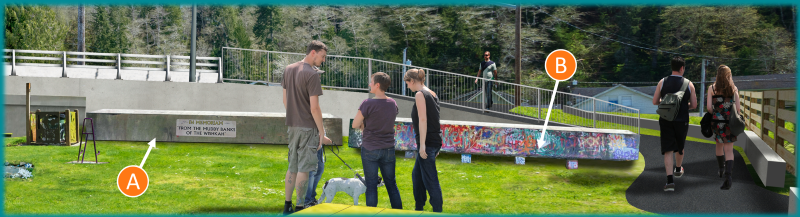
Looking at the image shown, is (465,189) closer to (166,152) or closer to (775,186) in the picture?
(775,186)

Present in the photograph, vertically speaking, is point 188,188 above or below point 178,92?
below

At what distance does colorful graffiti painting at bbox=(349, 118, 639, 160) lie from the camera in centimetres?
971

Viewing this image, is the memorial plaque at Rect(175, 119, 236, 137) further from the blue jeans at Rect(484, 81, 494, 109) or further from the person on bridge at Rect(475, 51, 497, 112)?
the blue jeans at Rect(484, 81, 494, 109)

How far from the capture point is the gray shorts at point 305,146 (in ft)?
17.4

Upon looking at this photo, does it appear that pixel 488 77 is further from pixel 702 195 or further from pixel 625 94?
pixel 625 94

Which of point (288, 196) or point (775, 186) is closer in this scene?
point (288, 196)

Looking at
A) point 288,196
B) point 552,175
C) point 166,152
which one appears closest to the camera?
point 288,196

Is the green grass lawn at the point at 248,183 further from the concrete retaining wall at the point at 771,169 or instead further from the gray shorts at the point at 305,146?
the concrete retaining wall at the point at 771,169

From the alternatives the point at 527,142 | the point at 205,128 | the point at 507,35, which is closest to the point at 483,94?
the point at 527,142

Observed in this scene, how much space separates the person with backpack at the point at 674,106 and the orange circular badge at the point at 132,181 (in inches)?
264

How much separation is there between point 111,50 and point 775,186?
191 feet

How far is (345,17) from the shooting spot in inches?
2359

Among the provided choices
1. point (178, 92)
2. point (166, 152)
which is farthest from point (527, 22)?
point (166, 152)

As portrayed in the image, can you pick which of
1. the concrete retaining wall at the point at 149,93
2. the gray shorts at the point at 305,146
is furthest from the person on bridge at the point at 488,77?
the gray shorts at the point at 305,146
